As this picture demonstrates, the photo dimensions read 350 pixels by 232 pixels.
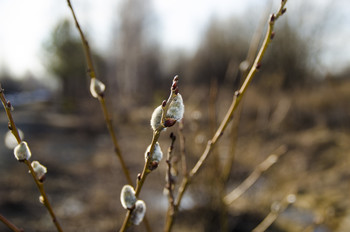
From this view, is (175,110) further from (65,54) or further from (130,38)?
(130,38)

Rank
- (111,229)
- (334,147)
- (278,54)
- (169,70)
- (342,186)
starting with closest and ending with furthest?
(111,229) → (342,186) → (334,147) → (278,54) → (169,70)

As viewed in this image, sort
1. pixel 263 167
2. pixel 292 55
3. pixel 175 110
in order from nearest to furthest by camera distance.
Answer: pixel 175 110
pixel 263 167
pixel 292 55

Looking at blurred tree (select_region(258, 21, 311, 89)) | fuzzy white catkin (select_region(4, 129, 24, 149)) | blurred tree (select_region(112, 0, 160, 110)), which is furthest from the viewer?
blurred tree (select_region(112, 0, 160, 110))

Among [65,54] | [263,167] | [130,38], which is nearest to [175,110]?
[263,167]

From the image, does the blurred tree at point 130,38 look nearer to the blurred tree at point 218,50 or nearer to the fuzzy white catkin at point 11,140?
the blurred tree at point 218,50

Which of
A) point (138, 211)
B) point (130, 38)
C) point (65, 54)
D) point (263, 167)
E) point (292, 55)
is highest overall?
point (130, 38)

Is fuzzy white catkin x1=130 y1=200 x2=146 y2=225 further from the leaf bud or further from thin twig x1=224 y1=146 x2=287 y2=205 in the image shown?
thin twig x1=224 y1=146 x2=287 y2=205

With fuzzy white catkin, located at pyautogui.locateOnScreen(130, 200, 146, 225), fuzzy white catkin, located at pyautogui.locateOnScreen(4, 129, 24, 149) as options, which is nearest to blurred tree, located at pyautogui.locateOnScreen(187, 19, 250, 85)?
fuzzy white catkin, located at pyautogui.locateOnScreen(4, 129, 24, 149)

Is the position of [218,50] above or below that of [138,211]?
above

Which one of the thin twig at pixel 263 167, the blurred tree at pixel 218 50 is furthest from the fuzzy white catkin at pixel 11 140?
the blurred tree at pixel 218 50

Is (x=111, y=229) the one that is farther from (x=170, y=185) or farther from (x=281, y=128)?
(x=281, y=128)

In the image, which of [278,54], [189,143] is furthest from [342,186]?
[278,54]
